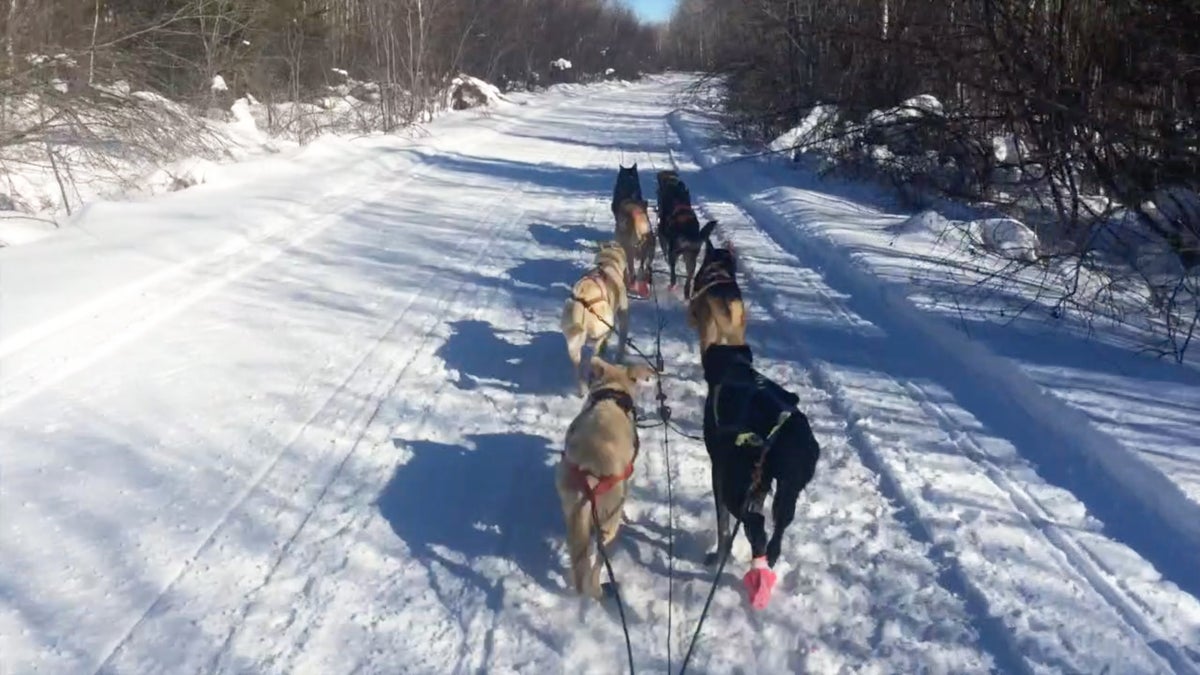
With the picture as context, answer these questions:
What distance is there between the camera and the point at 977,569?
3959 millimetres

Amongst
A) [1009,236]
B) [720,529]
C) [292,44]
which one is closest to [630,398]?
[720,529]

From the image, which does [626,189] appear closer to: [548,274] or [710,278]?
[548,274]

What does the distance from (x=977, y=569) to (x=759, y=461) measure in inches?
46.1

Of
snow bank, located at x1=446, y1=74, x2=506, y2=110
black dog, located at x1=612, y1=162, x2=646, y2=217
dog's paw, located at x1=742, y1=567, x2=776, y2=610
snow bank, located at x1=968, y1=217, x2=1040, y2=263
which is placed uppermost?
snow bank, located at x1=446, y1=74, x2=506, y2=110

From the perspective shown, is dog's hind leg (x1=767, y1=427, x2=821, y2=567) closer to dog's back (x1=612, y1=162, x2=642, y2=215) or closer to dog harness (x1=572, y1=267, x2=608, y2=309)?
A: dog harness (x1=572, y1=267, x2=608, y2=309)

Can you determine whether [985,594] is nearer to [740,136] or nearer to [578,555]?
[578,555]

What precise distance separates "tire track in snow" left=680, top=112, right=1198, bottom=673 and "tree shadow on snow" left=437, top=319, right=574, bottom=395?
6.01ft

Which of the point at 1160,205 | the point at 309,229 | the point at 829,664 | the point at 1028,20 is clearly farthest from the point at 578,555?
the point at 309,229

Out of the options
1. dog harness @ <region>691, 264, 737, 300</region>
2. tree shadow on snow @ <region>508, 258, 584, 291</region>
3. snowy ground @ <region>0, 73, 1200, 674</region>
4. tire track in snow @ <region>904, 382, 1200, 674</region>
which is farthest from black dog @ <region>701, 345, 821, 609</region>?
tree shadow on snow @ <region>508, 258, 584, 291</region>

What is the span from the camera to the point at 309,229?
36.9 feet

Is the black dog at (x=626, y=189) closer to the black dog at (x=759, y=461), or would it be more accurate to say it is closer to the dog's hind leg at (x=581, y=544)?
the black dog at (x=759, y=461)

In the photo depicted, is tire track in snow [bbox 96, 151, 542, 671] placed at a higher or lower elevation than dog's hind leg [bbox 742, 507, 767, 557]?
lower

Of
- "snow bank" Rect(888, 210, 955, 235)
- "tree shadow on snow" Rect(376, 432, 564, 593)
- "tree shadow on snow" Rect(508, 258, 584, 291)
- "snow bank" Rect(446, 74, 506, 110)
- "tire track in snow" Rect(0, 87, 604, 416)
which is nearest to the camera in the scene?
"tree shadow on snow" Rect(376, 432, 564, 593)

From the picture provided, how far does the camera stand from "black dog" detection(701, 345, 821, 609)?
3596 mm
